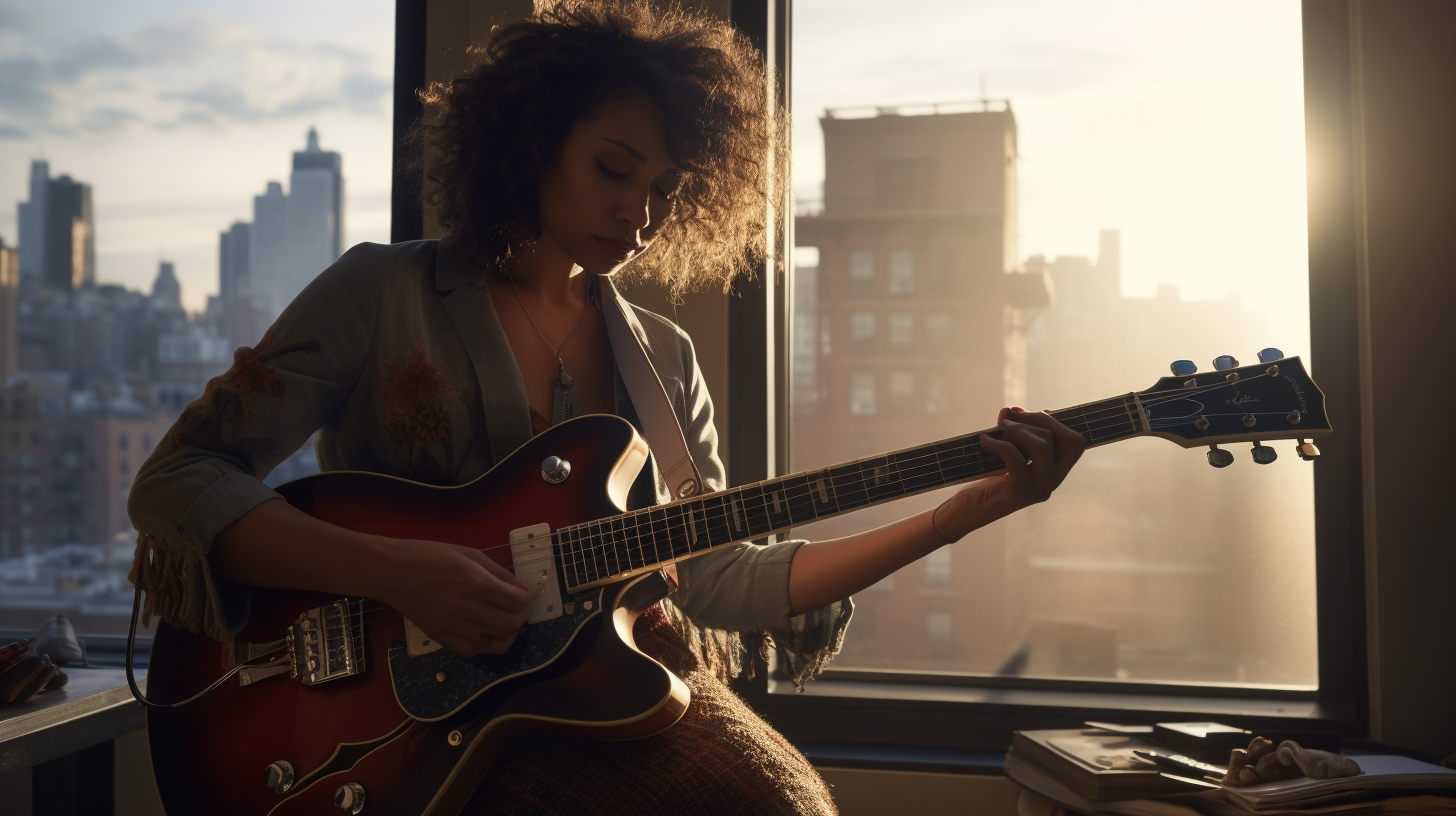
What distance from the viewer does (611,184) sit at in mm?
1218

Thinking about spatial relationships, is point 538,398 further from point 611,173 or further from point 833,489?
point 833,489

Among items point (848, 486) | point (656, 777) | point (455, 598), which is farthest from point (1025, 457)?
point (455, 598)

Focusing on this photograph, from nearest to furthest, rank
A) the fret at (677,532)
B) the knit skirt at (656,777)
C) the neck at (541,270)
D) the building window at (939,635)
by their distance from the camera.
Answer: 1. the knit skirt at (656,777)
2. the fret at (677,532)
3. the neck at (541,270)
4. the building window at (939,635)

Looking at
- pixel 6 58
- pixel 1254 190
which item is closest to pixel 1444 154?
pixel 1254 190

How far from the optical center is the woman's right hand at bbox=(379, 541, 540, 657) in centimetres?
97

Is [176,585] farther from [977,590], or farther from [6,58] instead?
[6,58]

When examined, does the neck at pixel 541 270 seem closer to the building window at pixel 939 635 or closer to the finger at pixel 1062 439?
the finger at pixel 1062 439

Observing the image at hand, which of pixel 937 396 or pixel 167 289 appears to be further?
pixel 167 289

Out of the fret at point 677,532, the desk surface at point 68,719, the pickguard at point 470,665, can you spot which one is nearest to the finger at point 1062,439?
the fret at point 677,532

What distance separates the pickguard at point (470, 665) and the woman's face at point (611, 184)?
0.46 metres

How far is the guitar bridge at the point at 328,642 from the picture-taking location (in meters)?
1.00

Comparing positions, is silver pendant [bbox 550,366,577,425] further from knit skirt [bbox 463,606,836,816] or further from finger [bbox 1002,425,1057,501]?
finger [bbox 1002,425,1057,501]

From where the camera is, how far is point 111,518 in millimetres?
1925

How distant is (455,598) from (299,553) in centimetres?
18
